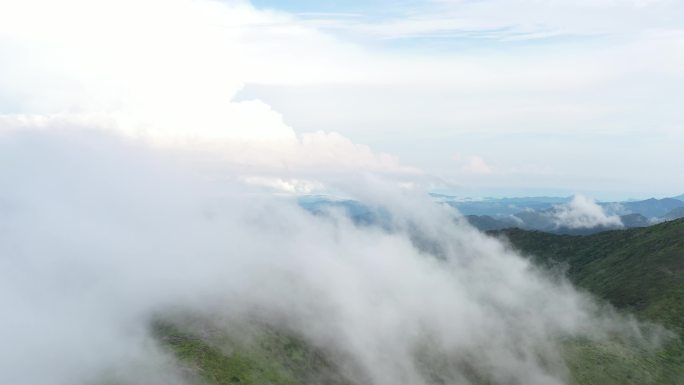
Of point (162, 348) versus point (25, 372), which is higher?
point (162, 348)

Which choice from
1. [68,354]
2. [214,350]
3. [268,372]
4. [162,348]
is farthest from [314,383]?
[68,354]

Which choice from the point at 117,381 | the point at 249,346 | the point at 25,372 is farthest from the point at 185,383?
A: the point at 25,372

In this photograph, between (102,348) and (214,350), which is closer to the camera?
(214,350)

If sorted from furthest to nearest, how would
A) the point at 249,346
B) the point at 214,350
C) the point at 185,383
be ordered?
the point at 249,346
the point at 214,350
the point at 185,383

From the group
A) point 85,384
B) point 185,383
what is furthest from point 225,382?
point 85,384

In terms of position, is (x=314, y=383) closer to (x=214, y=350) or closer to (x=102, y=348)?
(x=214, y=350)

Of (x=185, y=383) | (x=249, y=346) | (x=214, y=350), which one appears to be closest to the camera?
(x=185, y=383)

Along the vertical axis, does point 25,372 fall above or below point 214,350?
below

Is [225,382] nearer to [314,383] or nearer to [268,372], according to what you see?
[268,372]
